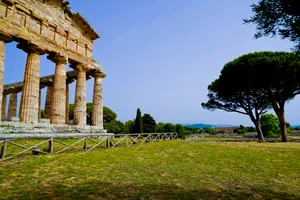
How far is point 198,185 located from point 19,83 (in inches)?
1138

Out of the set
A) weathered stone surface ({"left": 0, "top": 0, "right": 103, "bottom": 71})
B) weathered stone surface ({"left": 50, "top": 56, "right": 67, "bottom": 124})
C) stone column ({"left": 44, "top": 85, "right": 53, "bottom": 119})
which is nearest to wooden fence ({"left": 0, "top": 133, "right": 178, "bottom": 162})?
weathered stone surface ({"left": 50, "top": 56, "right": 67, "bottom": 124})

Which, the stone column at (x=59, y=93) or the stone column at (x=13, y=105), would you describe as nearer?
the stone column at (x=59, y=93)

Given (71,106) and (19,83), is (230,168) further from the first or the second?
(71,106)

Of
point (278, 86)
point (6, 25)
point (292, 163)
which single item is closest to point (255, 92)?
point (278, 86)

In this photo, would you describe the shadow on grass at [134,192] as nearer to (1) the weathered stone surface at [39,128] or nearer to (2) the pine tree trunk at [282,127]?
(1) the weathered stone surface at [39,128]

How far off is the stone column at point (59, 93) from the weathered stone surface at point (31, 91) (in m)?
1.77

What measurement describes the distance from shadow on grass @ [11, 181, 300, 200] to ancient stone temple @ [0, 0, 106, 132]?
10.7m

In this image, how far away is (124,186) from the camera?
5906mm

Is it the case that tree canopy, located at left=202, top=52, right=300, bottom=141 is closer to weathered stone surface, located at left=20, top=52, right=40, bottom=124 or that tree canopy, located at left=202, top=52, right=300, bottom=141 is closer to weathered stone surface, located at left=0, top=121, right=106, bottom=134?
weathered stone surface, located at left=0, top=121, right=106, bottom=134

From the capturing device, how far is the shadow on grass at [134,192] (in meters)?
4.92

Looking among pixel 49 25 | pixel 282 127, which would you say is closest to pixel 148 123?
pixel 282 127

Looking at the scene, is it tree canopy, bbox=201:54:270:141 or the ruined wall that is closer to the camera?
the ruined wall

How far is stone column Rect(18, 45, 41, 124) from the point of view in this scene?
14.7 metres

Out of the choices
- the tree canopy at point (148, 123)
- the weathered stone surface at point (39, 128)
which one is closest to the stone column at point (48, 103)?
the weathered stone surface at point (39, 128)
